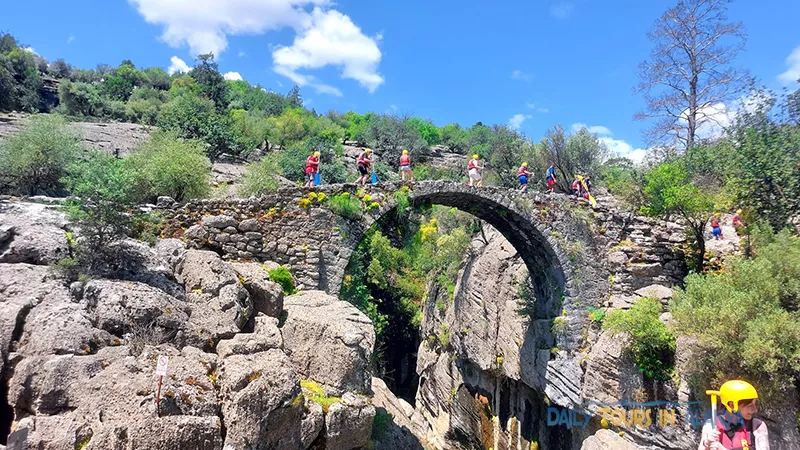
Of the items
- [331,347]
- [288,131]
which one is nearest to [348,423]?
[331,347]

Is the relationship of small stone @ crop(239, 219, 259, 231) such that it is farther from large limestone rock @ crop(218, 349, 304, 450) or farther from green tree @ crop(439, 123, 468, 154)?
green tree @ crop(439, 123, 468, 154)

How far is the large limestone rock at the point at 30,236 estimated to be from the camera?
7250 millimetres

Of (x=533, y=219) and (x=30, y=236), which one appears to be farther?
(x=533, y=219)

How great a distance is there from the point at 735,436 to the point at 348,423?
5.54m

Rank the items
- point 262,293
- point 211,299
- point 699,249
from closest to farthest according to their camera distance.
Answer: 1. point 211,299
2. point 262,293
3. point 699,249

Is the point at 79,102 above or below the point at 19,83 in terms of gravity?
below

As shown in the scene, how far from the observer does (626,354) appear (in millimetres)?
11750

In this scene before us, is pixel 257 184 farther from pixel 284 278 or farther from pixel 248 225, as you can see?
pixel 284 278

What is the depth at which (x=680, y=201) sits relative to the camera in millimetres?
13250

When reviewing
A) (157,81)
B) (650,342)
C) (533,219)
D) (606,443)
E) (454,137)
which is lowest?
(606,443)

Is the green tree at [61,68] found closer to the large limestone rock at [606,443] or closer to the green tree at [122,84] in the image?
the green tree at [122,84]

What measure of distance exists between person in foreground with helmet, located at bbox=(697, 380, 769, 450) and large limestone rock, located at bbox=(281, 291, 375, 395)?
547cm

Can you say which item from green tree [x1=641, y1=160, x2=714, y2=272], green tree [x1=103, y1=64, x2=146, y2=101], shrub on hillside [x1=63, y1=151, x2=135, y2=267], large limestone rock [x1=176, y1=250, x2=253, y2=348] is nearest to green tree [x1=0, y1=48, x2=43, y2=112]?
green tree [x1=103, y1=64, x2=146, y2=101]

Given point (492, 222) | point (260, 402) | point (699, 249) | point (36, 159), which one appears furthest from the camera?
point (36, 159)
